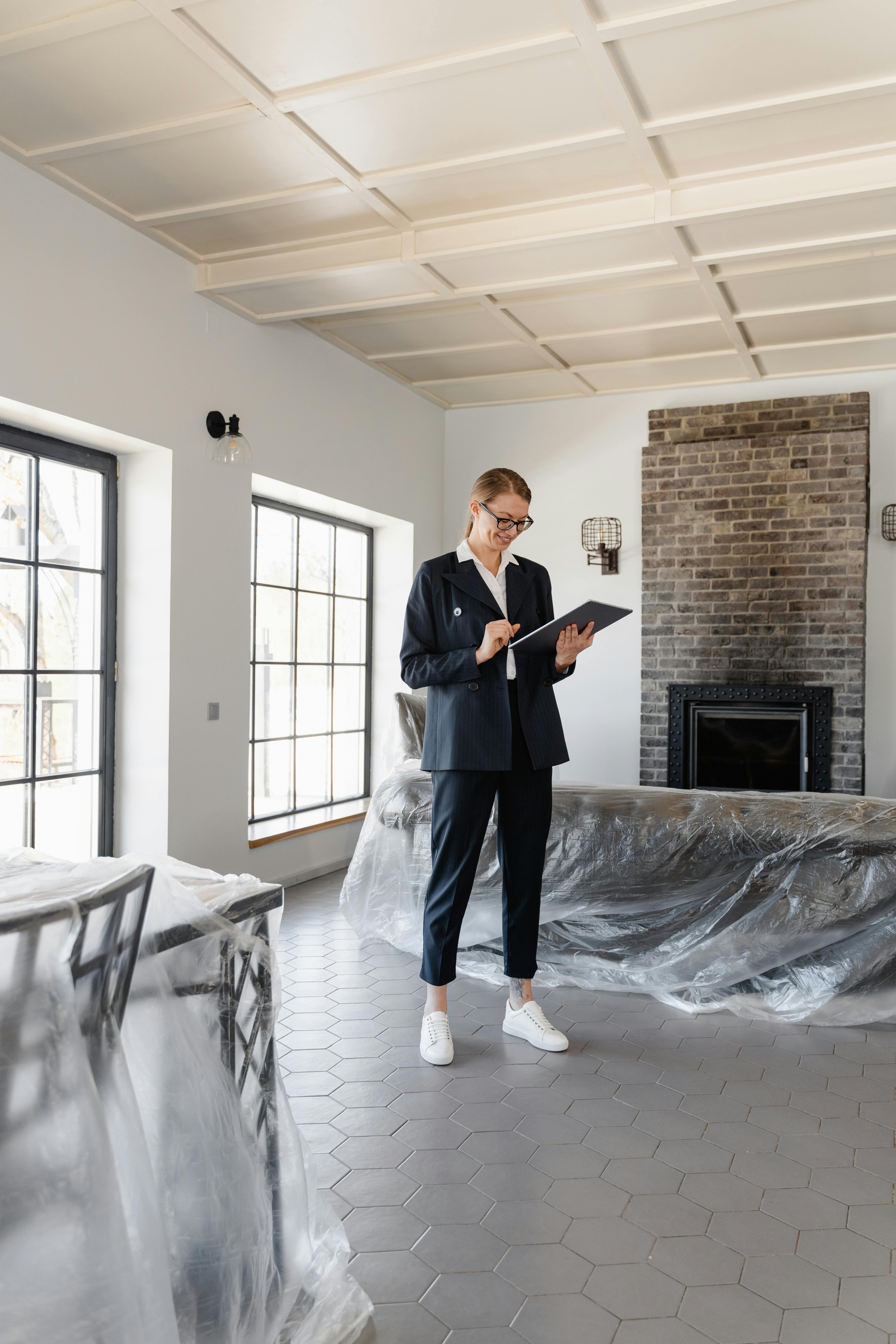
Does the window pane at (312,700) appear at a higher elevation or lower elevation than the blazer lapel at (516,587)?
lower

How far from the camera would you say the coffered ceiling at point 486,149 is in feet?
8.32

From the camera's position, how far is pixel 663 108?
2920 millimetres

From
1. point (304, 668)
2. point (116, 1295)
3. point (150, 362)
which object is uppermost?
point (150, 362)

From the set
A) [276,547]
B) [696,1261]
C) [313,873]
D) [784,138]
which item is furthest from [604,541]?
[696,1261]

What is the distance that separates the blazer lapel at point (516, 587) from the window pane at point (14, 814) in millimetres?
1913

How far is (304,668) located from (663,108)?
320 cm

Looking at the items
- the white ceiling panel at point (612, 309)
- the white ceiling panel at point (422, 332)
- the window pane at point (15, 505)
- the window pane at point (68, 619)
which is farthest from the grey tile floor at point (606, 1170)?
the white ceiling panel at point (422, 332)

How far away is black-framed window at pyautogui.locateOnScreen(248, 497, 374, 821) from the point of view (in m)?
4.88

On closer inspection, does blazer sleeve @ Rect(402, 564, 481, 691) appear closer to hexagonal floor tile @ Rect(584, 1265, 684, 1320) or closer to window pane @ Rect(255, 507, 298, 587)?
hexagonal floor tile @ Rect(584, 1265, 684, 1320)

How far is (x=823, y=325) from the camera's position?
4.75 meters

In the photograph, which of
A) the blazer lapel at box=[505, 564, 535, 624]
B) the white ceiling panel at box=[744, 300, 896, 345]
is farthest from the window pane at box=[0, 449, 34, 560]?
the white ceiling panel at box=[744, 300, 896, 345]

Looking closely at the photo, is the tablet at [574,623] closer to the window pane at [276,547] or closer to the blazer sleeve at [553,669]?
the blazer sleeve at [553,669]

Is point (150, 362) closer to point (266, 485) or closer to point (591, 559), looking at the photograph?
point (266, 485)

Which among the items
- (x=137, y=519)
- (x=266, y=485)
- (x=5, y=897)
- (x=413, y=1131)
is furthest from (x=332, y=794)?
(x=5, y=897)
